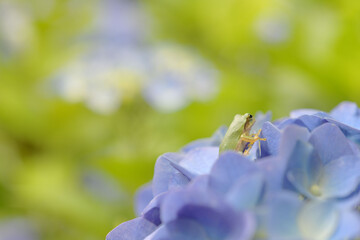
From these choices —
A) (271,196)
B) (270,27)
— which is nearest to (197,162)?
(271,196)

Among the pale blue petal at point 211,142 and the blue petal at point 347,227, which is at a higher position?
the pale blue petal at point 211,142

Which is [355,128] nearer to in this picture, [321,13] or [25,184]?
[321,13]

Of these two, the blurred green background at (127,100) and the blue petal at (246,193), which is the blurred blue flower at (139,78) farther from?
the blue petal at (246,193)

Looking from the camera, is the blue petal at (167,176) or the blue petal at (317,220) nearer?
the blue petal at (317,220)

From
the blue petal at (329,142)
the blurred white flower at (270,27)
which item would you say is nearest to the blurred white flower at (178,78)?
the blurred white flower at (270,27)

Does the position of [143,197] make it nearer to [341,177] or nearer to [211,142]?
[211,142]

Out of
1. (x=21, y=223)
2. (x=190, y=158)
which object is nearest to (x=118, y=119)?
(x=21, y=223)

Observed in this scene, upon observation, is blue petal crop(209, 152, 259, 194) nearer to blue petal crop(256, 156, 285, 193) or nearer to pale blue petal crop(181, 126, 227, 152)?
blue petal crop(256, 156, 285, 193)
